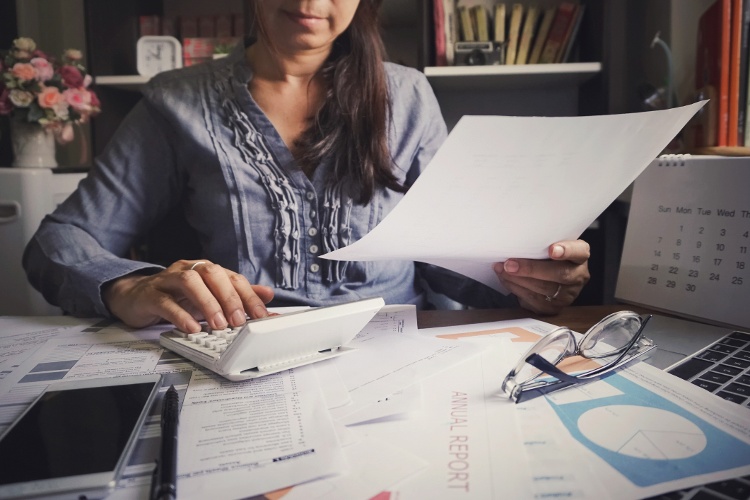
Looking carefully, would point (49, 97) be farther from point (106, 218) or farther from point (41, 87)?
point (106, 218)

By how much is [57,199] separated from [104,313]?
1.09 metres

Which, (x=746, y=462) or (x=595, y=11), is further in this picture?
(x=595, y=11)

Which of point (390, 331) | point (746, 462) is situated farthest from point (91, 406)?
point (746, 462)

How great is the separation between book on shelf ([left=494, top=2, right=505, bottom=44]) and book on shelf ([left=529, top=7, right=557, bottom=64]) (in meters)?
0.10

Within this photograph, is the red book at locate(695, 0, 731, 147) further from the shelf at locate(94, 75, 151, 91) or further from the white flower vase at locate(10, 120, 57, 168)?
the white flower vase at locate(10, 120, 57, 168)

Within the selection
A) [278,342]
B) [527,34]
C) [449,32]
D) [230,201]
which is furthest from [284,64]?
[527,34]

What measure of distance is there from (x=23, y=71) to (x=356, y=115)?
1176 mm

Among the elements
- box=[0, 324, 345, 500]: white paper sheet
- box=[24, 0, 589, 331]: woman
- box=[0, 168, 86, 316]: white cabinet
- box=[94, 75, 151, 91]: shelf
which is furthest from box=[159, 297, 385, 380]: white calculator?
box=[94, 75, 151, 91]: shelf

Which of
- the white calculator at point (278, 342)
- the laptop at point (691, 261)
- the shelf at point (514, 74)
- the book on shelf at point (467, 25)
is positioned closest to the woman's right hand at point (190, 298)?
the white calculator at point (278, 342)

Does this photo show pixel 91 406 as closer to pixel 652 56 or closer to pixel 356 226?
→ pixel 356 226

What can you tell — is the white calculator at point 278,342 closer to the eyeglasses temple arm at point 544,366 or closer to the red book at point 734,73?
the eyeglasses temple arm at point 544,366

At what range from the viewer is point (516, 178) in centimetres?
49

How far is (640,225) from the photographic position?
26.5 inches

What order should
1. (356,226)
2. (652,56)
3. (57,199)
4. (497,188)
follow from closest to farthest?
(497,188) < (356,226) < (652,56) < (57,199)
